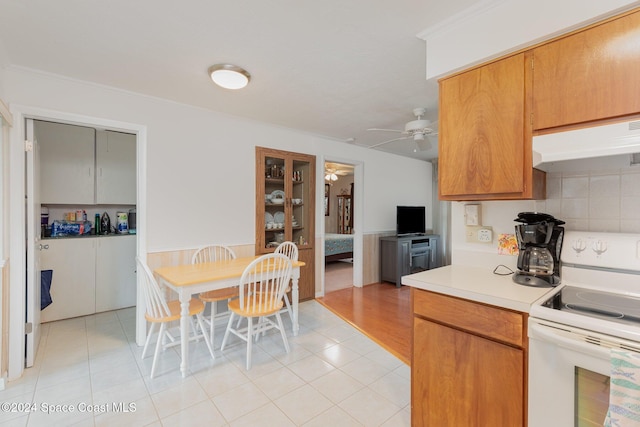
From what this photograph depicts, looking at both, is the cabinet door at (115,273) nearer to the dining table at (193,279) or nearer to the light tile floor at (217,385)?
the light tile floor at (217,385)

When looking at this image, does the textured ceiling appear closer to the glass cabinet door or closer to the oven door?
the glass cabinet door

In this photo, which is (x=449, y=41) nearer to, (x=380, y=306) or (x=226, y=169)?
(x=226, y=169)

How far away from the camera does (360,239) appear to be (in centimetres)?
477

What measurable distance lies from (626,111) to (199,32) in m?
2.18

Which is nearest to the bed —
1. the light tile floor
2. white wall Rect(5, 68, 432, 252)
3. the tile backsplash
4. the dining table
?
white wall Rect(5, 68, 432, 252)

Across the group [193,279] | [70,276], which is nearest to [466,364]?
[193,279]

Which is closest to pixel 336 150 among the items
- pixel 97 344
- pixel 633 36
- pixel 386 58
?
pixel 386 58

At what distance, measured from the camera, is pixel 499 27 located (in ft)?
4.80

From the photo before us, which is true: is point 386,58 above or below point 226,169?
above

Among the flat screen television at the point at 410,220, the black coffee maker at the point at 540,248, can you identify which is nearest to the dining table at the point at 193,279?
the black coffee maker at the point at 540,248

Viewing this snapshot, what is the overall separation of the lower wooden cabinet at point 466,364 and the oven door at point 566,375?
54 millimetres

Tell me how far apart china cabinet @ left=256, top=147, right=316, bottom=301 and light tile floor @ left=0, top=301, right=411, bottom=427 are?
47.0 inches

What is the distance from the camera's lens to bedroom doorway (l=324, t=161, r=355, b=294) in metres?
5.37

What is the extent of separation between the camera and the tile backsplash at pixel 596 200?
135 centimetres
